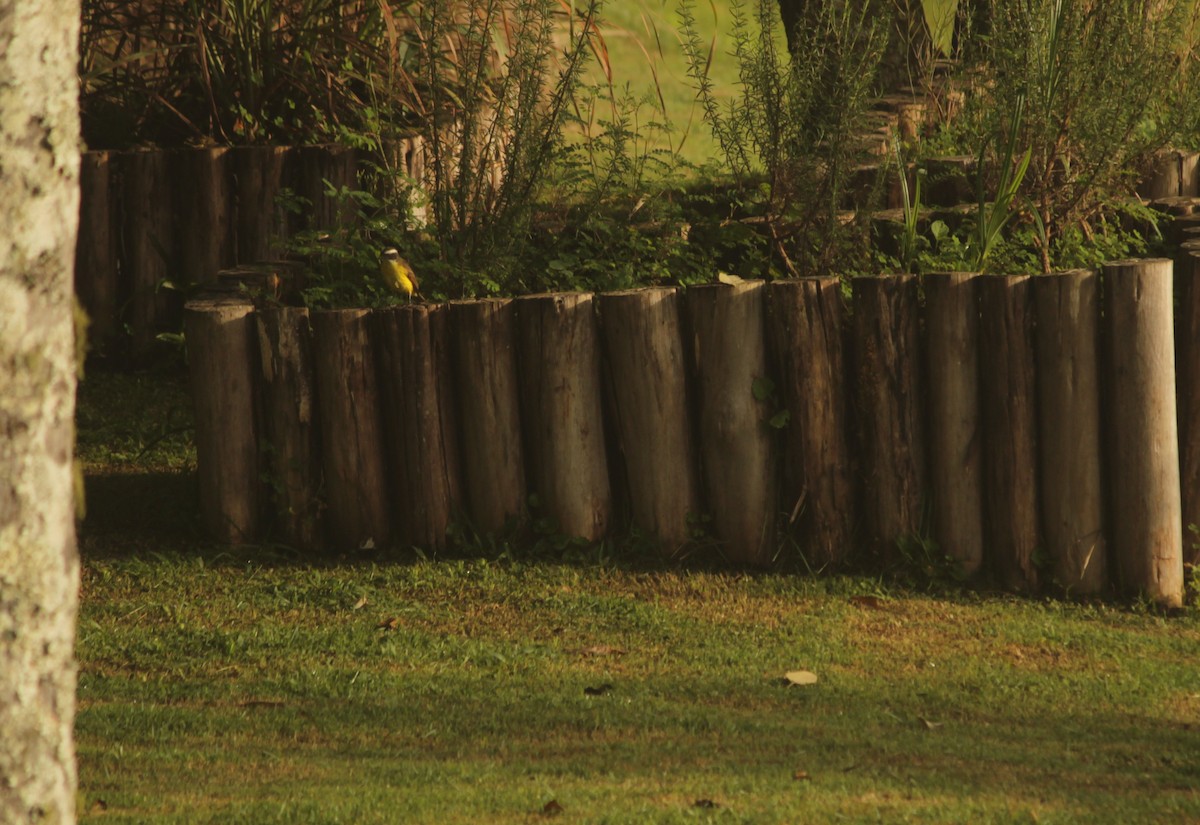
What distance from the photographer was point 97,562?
199 inches

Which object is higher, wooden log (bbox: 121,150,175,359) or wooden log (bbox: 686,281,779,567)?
wooden log (bbox: 121,150,175,359)

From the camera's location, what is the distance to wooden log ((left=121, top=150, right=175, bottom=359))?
6852 mm

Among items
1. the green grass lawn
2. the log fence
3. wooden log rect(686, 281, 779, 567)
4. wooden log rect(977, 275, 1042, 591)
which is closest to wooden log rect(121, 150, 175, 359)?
the green grass lawn

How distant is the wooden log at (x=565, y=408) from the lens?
493 centimetres

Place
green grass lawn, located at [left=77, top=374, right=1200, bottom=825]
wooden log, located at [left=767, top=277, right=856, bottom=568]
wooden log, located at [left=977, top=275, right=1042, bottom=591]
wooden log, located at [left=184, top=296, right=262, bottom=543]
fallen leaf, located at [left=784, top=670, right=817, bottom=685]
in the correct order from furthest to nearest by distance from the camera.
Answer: wooden log, located at [left=184, top=296, right=262, bottom=543], wooden log, located at [left=767, top=277, right=856, bottom=568], wooden log, located at [left=977, top=275, right=1042, bottom=591], fallen leaf, located at [left=784, top=670, right=817, bottom=685], green grass lawn, located at [left=77, top=374, right=1200, bottom=825]

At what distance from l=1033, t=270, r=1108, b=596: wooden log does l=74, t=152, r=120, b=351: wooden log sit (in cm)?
428

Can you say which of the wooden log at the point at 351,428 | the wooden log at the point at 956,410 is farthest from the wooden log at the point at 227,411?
the wooden log at the point at 956,410

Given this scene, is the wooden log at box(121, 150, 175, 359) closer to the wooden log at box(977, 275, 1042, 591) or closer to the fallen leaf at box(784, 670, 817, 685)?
the wooden log at box(977, 275, 1042, 591)

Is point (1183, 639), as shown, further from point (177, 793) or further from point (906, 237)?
point (177, 793)

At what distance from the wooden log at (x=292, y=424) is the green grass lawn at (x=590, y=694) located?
5.6 inches

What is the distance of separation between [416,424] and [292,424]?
44cm

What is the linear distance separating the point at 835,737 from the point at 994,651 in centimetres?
89

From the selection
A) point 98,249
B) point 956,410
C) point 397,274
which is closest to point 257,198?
point 98,249

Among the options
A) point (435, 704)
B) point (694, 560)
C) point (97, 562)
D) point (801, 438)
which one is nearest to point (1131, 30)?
point (801, 438)
